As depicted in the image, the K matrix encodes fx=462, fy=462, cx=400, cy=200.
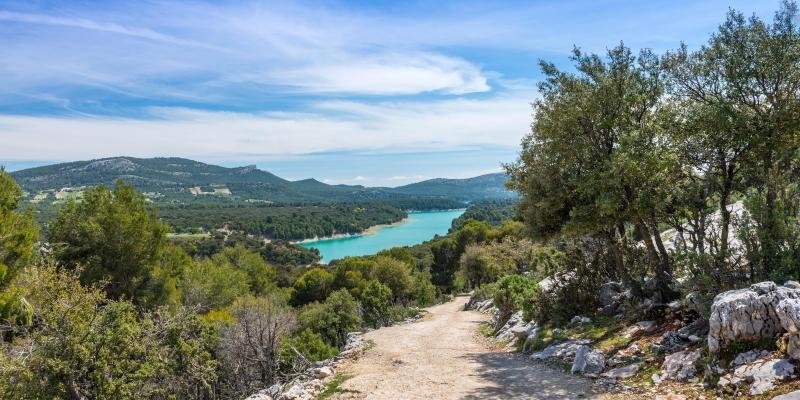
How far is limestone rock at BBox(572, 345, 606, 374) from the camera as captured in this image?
9602 mm

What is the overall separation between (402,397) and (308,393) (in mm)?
2407

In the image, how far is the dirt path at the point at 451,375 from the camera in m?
9.11

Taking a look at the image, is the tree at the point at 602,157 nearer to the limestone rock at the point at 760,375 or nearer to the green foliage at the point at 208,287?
the limestone rock at the point at 760,375

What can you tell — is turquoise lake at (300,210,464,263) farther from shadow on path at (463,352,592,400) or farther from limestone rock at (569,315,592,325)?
shadow on path at (463,352,592,400)

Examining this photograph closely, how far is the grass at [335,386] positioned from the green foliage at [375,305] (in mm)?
17853

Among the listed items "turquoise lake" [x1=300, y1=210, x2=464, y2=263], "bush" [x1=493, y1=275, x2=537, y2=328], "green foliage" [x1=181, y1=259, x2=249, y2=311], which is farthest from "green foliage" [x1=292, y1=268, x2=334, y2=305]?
"turquoise lake" [x1=300, y1=210, x2=464, y2=263]

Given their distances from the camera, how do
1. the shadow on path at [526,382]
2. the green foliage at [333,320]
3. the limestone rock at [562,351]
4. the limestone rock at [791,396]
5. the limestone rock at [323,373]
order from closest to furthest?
1. the limestone rock at [791,396]
2. the shadow on path at [526,382]
3. the limestone rock at [562,351]
4. the limestone rock at [323,373]
5. the green foliage at [333,320]

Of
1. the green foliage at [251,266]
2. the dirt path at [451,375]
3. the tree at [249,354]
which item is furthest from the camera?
the green foliage at [251,266]

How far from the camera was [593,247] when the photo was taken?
52.9 feet

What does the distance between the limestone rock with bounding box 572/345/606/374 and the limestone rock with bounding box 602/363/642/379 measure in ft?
1.15

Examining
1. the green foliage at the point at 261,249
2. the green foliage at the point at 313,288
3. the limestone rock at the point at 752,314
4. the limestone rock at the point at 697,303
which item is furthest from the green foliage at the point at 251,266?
the limestone rock at the point at 752,314

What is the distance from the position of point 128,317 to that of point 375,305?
876 inches

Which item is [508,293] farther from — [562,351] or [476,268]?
[476,268]

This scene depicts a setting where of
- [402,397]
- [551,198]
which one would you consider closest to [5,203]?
[402,397]
